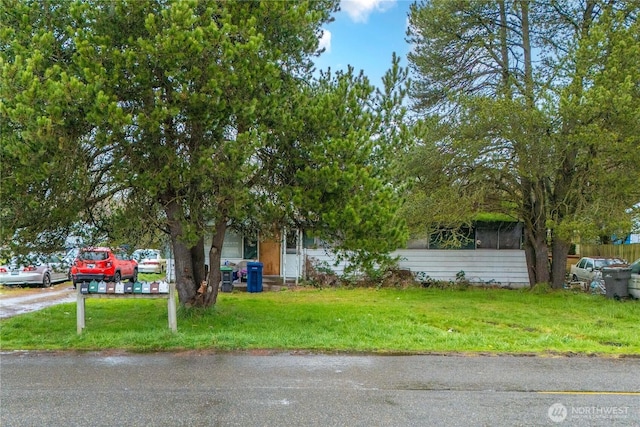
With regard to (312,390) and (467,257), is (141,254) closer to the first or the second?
(312,390)

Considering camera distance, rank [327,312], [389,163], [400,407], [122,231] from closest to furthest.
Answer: [400,407]
[389,163]
[122,231]
[327,312]

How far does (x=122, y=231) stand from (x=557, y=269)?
13404 mm

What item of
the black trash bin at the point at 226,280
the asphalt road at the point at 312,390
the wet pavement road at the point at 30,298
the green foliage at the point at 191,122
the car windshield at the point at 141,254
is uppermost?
the green foliage at the point at 191,122

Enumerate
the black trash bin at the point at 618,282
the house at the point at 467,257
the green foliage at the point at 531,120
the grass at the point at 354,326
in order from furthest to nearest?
the house at the point at 467,257, the black trash bin at the point at 618,282, the green foliage at the point at 531,120, the grass at the point at 354,326

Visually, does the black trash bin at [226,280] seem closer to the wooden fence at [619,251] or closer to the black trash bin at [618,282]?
the black trash bin at [618,282]

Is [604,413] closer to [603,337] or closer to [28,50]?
[603,337]

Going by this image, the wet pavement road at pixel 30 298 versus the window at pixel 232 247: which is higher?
the window at pixel 232 247

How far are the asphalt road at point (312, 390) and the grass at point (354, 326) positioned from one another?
49 centimetres

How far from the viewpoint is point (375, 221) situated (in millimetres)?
7594

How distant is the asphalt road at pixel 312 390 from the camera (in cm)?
467

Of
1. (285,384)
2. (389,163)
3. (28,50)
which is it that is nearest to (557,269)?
(389,163)

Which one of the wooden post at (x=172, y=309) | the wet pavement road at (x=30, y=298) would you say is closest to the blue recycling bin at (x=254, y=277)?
the wet pavement road at (x=30, y=298)

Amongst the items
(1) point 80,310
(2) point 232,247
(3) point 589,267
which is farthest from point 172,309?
(3) point 589,267

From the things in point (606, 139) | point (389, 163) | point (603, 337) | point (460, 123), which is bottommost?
point (603, 337)
